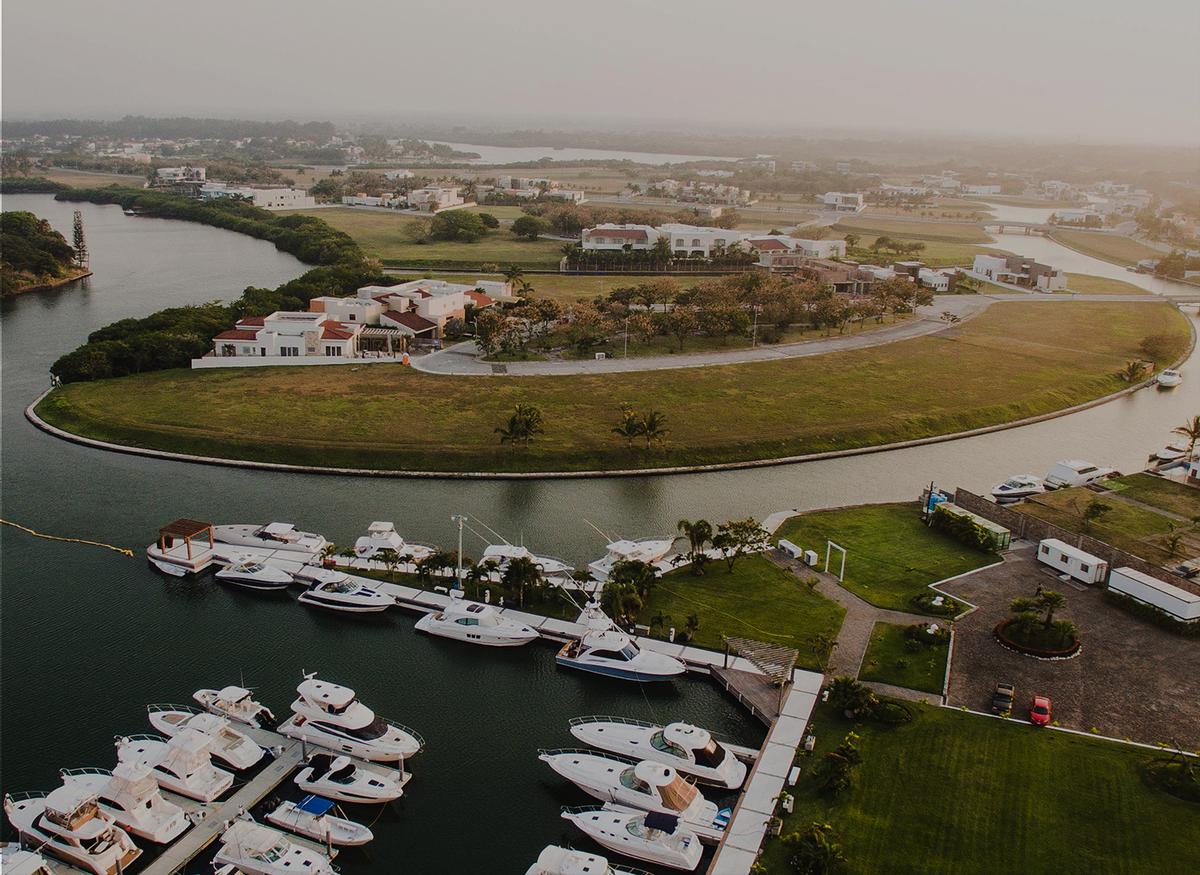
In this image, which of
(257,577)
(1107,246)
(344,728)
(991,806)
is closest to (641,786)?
(344,728)

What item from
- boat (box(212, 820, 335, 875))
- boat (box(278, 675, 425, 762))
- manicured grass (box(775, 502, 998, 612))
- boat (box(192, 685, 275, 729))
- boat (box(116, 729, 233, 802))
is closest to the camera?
boat (box(212, 820, 335, 875))

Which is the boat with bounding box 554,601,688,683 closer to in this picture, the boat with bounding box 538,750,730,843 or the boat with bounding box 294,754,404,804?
the boat with bounding box 538,750,730,843

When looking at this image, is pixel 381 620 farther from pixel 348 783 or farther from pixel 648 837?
pixel 648 837

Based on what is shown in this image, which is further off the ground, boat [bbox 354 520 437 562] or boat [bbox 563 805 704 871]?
boat [bbox 354 520 437 562]

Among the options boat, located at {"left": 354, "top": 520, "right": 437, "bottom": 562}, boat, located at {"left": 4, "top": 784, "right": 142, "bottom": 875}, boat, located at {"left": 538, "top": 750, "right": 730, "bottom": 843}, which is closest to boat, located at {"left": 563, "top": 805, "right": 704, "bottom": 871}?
boat, located at {"left": 538, "top": 750, "right": 730, "bottom": 843}

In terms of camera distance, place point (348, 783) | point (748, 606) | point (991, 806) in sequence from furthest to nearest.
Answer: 1. point (748, 606)
2. point (348, 783)
3. point (991, 806)

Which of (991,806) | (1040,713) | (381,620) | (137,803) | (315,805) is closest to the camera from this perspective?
(137,803)

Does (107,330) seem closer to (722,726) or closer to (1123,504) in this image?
(722,726)
